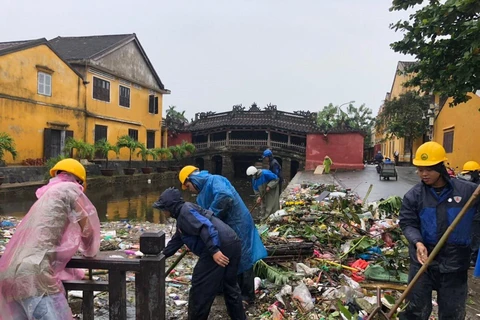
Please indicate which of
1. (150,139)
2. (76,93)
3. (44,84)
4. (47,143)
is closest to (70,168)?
(47,143)

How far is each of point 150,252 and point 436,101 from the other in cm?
2328

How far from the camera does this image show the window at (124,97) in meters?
23.5

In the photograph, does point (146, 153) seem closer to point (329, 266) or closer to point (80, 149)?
point (80, 149)

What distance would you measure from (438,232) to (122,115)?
76.3 feet

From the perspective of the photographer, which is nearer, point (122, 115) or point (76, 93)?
point (76, 93)

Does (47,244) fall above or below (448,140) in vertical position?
below

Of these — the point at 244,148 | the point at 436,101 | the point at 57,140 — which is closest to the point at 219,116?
the point at 244,148

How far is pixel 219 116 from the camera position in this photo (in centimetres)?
3048

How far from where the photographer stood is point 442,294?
101 inches

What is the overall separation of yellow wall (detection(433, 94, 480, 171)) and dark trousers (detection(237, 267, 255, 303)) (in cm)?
1389

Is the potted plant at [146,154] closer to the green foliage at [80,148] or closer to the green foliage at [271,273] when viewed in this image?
the green foliage at [80,148]

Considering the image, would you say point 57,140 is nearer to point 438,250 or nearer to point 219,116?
point 219,116

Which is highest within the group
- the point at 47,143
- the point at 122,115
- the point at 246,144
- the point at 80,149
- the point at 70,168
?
the point at 122,115

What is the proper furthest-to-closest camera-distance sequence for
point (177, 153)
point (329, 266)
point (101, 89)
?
point (177, 153), point (101, 89), point (329, 266)
